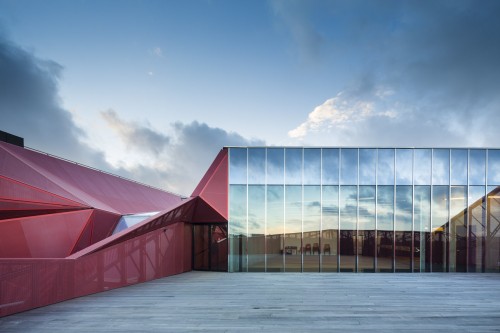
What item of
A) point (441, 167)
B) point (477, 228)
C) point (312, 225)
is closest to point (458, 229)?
point (477, 228)

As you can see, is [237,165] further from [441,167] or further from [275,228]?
[441,167]

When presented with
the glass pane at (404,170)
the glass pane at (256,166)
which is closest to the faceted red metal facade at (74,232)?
the glass pane at (256,166)

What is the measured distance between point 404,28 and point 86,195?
23630mm

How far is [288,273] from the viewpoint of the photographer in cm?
1748

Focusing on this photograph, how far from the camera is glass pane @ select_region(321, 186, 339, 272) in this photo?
17.8m

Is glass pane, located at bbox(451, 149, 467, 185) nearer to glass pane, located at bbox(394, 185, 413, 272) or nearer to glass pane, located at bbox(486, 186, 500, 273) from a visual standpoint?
glass pane, located at bbox(486, 186, 500, 273)

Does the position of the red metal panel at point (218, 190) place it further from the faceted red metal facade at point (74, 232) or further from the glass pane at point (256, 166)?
the glass pane at point (256, 166)

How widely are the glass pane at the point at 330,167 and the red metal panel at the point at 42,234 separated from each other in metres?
13.2

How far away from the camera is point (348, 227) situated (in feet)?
58.7

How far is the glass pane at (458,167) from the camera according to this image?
17938 millimetres

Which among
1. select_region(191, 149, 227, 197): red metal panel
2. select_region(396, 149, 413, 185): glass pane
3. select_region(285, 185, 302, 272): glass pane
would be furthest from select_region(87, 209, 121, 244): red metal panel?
select_region(396, 149, 413, 185): glass pane

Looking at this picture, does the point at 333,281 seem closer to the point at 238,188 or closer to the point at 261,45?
the point at 238,188

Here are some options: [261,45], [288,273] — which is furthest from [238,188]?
[261,45]

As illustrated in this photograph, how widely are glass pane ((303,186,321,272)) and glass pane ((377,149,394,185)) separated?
366 cm
